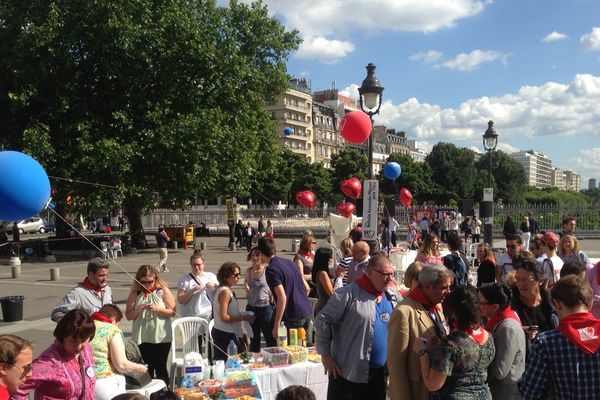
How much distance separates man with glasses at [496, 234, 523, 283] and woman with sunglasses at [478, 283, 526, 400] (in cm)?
402

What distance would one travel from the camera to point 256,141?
1123 inches

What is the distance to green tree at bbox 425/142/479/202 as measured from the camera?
86.4 meters

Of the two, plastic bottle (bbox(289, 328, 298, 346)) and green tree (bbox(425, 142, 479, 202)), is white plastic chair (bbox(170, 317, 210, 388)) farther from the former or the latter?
green tree (bbox(425, 142, 479, 202))

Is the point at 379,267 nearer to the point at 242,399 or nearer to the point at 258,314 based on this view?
the point at 242,399

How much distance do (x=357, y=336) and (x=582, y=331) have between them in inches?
66.0

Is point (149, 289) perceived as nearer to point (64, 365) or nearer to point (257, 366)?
point (257, 366)

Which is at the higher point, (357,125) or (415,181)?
(415,181)

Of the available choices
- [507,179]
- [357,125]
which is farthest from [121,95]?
[507,179]

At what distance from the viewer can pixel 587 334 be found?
3.08 m

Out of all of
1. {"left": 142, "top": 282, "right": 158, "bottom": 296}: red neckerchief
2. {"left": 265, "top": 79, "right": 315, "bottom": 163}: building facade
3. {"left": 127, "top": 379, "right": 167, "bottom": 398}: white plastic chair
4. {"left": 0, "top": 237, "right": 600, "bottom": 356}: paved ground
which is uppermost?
{"left": 265, "top": 79, "right": 315, "bottom": 163}: building facade

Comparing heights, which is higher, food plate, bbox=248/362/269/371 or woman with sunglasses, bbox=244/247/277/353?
woman with sunglasses, bbox=244/247/277/353

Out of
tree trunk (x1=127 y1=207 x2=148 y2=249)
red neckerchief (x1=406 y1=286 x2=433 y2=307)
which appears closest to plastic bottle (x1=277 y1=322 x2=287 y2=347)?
red neckerchief (x1=406 y1=286 x2=433 y2=307)

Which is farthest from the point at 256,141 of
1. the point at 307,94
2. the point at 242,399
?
the point at 307,94

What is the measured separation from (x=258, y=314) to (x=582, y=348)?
167 inches
